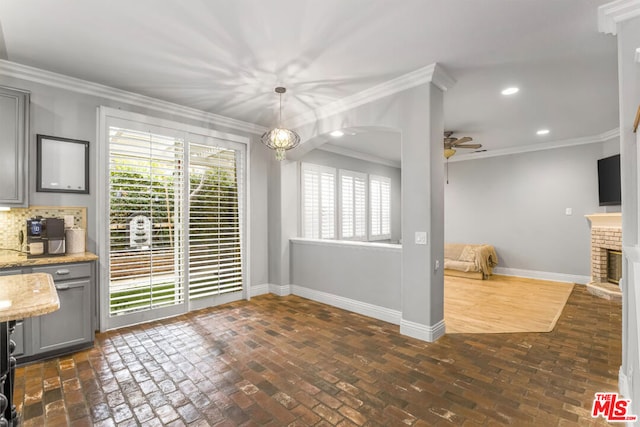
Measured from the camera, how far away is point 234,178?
4625 millimetres

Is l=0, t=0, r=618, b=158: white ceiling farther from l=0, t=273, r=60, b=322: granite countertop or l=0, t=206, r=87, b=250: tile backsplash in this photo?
l=0, t=273, r=60, b=322: granite countertop

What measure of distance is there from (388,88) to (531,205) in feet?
15.5

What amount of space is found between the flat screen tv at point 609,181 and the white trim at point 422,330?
409cm

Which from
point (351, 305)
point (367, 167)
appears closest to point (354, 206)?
point (367, 167)

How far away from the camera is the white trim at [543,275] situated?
5842 mm

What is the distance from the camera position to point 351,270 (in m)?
4.27

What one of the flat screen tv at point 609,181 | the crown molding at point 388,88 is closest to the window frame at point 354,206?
the crown molding at point 388,88

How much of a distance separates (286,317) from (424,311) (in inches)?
65.6

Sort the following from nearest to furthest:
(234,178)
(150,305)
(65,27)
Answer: (65,27), (150,305), (234,178)

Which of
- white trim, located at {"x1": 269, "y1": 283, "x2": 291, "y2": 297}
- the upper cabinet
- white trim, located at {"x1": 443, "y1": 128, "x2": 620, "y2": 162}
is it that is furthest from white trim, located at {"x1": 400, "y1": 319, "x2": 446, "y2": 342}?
white trim, located at {"x1": 443, "y1": 128, "x2": 620, "y2": 162}

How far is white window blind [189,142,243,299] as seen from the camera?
4.21 m

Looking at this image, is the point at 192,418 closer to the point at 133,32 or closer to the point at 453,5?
the point at 133,32

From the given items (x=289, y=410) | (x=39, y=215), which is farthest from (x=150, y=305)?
(x=289, y=410)

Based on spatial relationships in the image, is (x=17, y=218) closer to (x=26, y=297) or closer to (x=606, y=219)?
(x=26, y=297)
